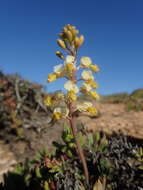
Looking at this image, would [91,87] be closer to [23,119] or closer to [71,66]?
[71,66]

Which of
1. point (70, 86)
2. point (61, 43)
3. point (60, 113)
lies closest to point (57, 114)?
point (60, 113)

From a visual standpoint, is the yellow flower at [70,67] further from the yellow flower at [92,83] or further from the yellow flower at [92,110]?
the yellow flower at [92,110]

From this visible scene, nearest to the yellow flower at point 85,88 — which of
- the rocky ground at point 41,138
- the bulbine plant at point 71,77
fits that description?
the bulbine plant at point 71,77

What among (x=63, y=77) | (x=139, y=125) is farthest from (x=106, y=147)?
(x=139, y=125)

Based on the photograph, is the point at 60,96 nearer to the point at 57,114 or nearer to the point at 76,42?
the point at 57,114

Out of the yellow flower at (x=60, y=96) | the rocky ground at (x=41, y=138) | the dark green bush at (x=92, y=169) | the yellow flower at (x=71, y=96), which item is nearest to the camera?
the yellow flower at (x=71, y=96)

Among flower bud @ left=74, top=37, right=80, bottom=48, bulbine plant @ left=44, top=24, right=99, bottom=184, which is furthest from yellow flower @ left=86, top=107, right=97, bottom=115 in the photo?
flower bud @ left=74, top=37, right=80, bottom=48

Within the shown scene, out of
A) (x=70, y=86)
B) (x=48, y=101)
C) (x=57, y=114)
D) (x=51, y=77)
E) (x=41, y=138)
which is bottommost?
(x=41, y=138)

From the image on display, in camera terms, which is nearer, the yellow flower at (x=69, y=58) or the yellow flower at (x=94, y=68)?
the yellow flower at (x=69, y=58)
